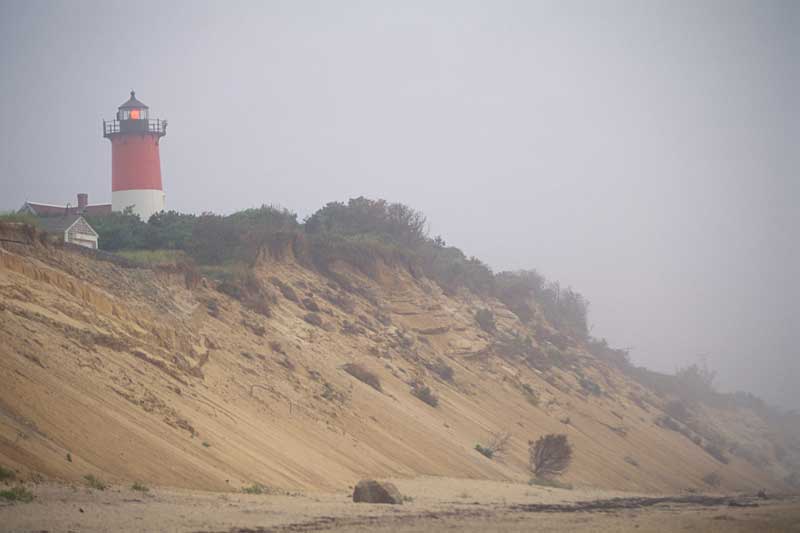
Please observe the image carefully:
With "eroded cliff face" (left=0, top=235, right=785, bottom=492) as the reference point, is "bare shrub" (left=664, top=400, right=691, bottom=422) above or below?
below

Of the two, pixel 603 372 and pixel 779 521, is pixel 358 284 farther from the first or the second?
pixel 779 521

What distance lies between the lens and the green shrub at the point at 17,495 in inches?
559

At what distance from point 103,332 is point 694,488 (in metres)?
26.5

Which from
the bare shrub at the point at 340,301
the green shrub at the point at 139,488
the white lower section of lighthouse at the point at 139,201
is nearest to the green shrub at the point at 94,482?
the green shrub at the point at 139,488

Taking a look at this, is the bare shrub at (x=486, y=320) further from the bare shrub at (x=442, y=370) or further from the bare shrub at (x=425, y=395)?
the bare shrub at (x=425, y=395)

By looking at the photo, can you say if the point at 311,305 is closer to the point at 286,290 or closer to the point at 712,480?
the point at 286,290

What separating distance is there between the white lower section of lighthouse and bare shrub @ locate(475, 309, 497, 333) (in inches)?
667

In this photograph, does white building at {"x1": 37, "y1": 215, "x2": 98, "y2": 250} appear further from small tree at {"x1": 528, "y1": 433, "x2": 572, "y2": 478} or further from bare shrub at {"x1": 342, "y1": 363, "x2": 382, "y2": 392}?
small tree at {"x1": 528, "y1": 433, "x2": 572, "y2": 478}

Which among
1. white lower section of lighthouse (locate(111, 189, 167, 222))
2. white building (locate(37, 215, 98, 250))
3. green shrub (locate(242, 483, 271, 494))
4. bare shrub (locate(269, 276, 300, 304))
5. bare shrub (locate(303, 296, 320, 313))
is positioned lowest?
green shrub (locate(242, 483, 271, 494))

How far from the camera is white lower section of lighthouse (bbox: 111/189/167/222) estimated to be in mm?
47219

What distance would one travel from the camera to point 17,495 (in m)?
14.3

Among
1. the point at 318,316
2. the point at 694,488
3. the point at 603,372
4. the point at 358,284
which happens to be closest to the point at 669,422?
the point at 603,372

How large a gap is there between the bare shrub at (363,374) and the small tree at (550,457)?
6007 millimetres

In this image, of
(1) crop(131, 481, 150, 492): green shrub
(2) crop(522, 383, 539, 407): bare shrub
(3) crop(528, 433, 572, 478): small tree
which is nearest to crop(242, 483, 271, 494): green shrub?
(1) crop(131, 481, 150, 492): green shrub
